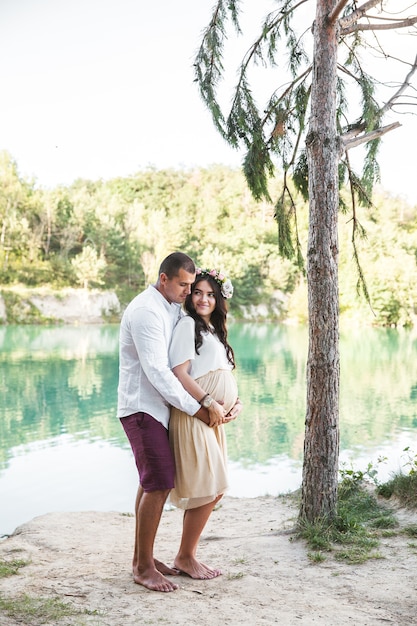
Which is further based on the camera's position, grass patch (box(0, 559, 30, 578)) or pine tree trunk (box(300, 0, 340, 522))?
pine tree trunk (box(300, 0, 340, 522))

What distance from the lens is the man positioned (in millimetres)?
2861

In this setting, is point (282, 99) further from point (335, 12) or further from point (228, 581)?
point (228, 581)

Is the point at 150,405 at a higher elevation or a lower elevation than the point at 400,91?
lower

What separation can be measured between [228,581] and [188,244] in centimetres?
3825

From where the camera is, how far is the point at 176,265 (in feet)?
9.84

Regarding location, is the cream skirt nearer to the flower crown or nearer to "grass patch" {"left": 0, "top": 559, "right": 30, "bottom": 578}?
the flower crown

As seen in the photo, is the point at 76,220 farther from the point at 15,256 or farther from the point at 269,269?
the point at 269,269

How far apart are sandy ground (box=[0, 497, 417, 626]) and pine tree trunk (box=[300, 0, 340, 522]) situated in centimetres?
42

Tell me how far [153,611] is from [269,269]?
126 feet

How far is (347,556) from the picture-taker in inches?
136

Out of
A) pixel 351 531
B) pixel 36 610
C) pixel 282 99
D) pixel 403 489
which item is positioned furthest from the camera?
pixel 282 99

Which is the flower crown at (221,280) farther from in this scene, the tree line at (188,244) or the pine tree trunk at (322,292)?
the tree line at (188,244)

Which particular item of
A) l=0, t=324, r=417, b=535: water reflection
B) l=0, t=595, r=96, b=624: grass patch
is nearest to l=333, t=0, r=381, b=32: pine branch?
l=0, t=595, r=96, b=624: grass patch

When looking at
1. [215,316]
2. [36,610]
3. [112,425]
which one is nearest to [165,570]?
[36,610]
